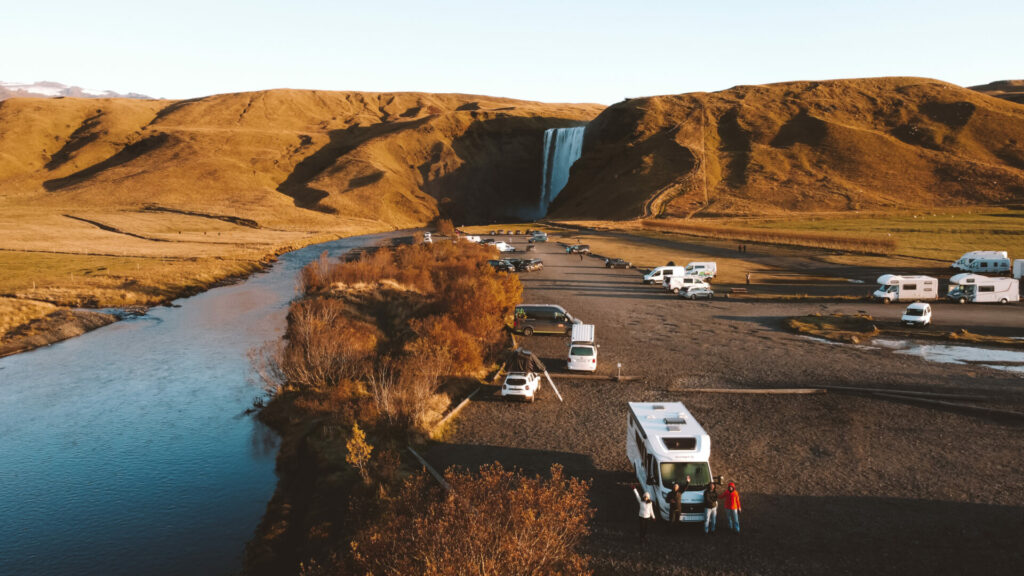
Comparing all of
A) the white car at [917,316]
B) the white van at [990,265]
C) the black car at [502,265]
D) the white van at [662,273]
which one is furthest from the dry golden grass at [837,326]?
the black car at [502,265]

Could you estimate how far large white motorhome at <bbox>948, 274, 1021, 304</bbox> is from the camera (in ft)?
163

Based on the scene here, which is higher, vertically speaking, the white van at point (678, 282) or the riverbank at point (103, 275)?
the white van at point (678, 282)

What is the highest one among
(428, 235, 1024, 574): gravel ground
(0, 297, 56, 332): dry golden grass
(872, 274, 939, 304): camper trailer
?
(872, 274, 939, 304): camper trailer

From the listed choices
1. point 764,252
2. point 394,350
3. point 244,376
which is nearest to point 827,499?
point 394,350

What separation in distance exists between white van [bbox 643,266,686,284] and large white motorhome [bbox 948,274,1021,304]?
22529 mm

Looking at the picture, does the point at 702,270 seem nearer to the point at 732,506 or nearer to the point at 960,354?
the point at 960,354

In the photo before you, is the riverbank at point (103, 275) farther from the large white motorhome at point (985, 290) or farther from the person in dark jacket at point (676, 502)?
the large white motorhome at point (985, 290)

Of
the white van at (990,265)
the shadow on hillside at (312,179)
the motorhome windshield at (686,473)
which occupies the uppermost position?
the shadow on hillside at (312,179)

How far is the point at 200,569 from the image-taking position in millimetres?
18906

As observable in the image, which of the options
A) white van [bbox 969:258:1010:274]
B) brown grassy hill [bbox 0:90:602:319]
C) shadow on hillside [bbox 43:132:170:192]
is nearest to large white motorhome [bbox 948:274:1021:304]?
white van [bbox 969:258:1010:274]

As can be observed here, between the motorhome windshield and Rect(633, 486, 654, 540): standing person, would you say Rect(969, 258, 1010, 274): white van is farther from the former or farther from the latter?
Rect(633, 486, 654, 540): standing person

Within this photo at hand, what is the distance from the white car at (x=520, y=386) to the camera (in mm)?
28766

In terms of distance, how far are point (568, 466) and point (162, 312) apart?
48.7m

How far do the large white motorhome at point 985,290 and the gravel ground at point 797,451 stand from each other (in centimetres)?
897
